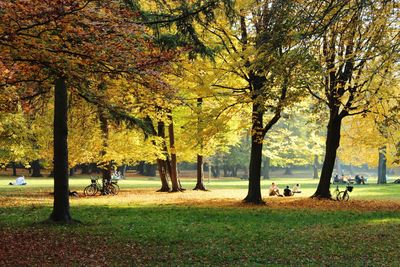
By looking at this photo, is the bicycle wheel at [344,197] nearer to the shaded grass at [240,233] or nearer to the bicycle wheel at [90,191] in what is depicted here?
the shaded grass at [240,233]

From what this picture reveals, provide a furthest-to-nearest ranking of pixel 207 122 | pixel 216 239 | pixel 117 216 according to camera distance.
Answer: pixel 207 122, pixel 117 216, pixel 216 239

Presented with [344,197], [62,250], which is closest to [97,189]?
[344,197]

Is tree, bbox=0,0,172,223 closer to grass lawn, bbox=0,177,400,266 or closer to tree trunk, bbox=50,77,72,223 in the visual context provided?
tree trunk, bbox=50,77,72,223

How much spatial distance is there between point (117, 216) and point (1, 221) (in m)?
3.64

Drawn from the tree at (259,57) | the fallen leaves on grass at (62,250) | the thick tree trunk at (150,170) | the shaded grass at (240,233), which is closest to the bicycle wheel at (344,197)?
the tree at (259,57)

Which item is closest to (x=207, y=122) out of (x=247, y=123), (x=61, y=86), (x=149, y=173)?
(x=247, y=123)

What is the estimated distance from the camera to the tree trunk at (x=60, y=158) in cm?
1320

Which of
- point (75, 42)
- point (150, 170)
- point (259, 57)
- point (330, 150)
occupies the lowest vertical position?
point (150, 170)

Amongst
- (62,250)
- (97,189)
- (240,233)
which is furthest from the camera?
(97,189)

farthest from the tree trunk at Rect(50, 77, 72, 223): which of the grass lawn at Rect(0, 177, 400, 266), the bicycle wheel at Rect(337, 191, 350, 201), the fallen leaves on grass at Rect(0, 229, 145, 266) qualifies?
the bicycle wheel at Rect(337, 191, 350, 201)

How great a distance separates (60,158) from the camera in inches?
518

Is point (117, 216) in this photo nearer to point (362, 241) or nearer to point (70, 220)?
point (70, 220)

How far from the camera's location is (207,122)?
19734 millimetres

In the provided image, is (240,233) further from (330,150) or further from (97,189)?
(97,189)
